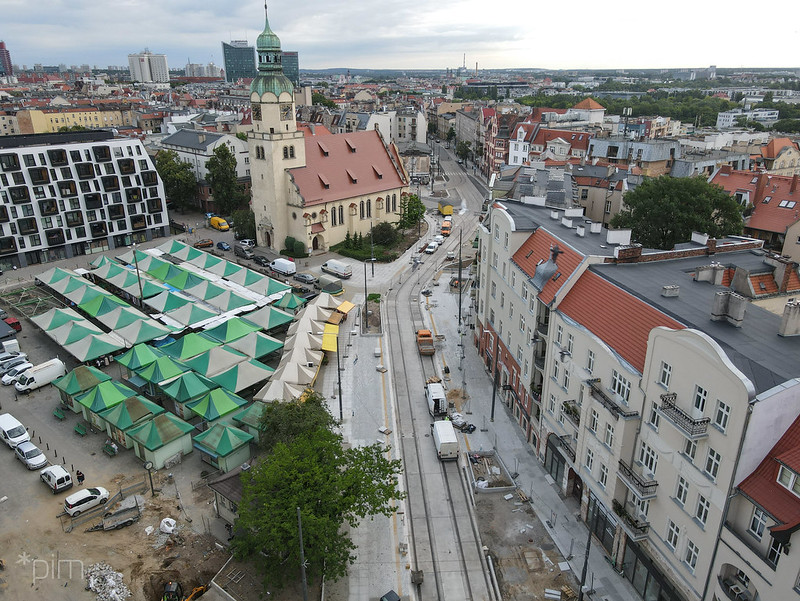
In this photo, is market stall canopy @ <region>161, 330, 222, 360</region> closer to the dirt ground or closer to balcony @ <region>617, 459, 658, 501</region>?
the dirt ground

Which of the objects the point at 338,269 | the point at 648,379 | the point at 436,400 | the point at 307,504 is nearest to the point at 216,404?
the point at 436,400

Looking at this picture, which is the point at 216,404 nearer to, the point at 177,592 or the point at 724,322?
the point at 177,592

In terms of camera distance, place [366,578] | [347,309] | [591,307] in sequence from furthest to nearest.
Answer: [347,309] < [591,307] < [366,578]

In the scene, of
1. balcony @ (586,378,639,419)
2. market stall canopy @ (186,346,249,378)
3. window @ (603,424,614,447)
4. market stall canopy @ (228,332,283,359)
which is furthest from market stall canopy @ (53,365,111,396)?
window @ (603,424,614,447)

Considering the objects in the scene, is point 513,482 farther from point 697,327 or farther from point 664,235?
point 664,235

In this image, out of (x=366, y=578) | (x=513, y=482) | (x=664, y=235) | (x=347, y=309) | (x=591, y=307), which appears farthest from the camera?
(x=347, y=309)

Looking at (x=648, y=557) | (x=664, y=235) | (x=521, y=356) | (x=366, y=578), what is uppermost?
(x=664, y=235)

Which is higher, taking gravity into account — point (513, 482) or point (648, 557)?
point (648, 557)

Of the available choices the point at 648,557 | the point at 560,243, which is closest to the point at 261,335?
the point at 560,243
